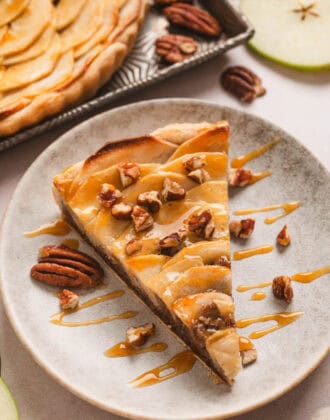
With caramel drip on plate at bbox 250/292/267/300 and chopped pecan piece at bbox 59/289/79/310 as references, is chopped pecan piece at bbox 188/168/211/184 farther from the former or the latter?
chopped pecan piece at bbox 59/289/79/310

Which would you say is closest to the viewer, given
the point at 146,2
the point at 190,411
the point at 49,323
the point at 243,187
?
the point at 190,411

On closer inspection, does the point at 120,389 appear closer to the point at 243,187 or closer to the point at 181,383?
the point at 181,383

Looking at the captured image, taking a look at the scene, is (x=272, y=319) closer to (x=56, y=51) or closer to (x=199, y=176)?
(x=199, y=176)

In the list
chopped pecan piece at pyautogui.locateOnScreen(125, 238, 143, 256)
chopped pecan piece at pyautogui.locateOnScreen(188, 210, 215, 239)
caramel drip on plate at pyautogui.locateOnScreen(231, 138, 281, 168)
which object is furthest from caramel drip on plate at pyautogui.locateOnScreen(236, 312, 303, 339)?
caramel drip on plate at pyautogui.locateOnScreen(231, 138, 281, 168)

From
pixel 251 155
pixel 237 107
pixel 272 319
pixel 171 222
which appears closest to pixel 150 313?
pixel 171 222

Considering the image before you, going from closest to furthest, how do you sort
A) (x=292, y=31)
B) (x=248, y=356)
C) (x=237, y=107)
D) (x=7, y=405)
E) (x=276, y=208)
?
(x=7, y=405) < (x=248, y=356) < (x=276, y=208) < (x=237, y=107) < (x=292, y=31)

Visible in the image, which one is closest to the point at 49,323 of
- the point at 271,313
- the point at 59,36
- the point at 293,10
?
the point at 271,313
